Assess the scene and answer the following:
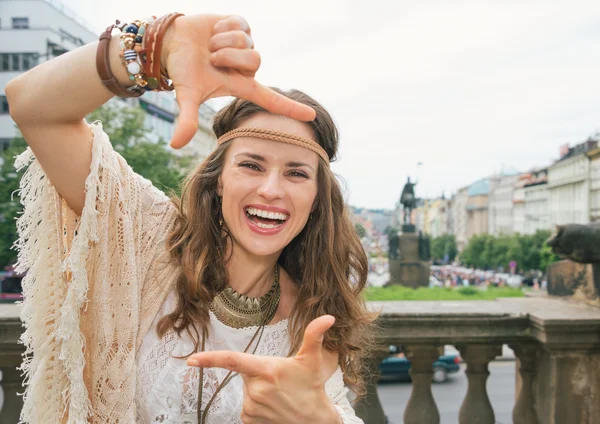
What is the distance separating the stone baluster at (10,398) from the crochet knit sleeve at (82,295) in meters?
0.95

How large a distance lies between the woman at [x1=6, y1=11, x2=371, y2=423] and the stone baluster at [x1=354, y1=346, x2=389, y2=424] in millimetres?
823

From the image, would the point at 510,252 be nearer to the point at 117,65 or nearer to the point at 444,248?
the point at 444,248

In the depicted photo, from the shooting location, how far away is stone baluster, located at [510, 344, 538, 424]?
3021 mm

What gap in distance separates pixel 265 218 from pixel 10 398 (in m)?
A: 1.79

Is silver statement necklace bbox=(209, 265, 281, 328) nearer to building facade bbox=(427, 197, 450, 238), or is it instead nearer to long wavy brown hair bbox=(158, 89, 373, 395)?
long wavy brown hair bbox=(158, 89, 373, 395)

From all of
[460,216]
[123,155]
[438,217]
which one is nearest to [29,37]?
[123,155]

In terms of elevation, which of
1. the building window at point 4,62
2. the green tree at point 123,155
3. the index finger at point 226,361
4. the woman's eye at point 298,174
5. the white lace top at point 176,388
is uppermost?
the building window at point 4,62

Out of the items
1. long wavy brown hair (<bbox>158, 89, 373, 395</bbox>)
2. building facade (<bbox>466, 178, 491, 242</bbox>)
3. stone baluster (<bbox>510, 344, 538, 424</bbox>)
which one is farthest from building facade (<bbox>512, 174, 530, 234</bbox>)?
long wavy brown hair (<bbox>158, 89, 373, 395</bbox>)

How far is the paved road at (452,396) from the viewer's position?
35.1 feet

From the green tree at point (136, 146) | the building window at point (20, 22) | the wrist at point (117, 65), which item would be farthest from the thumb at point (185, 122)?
the building window at point (20, 22)

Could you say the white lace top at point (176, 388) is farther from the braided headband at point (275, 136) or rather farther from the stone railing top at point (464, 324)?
the stone railing top at point (464, 324)

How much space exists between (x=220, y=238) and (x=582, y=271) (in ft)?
7.08

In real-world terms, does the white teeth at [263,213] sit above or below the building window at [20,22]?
below

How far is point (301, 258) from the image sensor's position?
2.27 m
